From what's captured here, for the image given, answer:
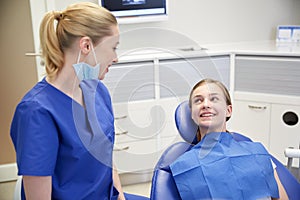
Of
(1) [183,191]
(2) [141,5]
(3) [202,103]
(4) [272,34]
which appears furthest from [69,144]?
(4) [272,34]

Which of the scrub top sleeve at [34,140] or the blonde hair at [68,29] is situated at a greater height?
the blonde hair at [68,29]

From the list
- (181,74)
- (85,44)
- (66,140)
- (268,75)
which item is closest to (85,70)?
(85,44)

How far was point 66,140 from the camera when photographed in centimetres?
106

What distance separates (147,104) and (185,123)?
175 mm

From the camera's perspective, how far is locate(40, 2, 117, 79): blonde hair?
41.0 inches

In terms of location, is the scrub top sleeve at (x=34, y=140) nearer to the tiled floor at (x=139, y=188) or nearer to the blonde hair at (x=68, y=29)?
the blonde hair at (x=68, y=29)

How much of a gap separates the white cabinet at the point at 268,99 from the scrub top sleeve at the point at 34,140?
5.60ft

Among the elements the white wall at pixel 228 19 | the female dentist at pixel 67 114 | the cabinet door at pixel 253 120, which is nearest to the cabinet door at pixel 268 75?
the cabinet door at pixel 253 120

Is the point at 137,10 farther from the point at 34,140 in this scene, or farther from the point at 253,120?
the point at 34,140

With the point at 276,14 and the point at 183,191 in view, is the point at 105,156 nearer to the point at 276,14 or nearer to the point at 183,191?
the point at 183,191

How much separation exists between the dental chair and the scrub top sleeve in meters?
0.38

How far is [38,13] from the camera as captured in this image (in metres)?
2.30

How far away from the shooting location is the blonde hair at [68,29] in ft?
3.42

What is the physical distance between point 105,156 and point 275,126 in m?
1.62
